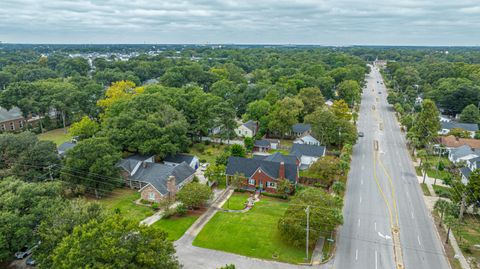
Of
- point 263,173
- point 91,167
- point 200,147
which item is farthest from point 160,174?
point 200,147

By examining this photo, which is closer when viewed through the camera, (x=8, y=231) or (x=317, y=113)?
(x=8, y=231)

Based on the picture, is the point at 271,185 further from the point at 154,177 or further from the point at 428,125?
the point at 428,125

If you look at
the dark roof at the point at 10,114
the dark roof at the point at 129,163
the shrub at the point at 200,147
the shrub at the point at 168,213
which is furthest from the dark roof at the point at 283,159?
the dark roof at the point at 10,114

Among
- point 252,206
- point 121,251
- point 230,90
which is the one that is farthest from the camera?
point 230,90

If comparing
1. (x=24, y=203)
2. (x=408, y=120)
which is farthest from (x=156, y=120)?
(x=408, y=120)

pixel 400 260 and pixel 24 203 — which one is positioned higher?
pixel 24 203

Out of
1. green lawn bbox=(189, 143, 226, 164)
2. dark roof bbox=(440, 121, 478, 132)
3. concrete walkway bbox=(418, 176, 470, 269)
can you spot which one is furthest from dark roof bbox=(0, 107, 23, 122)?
dark roof bbox=(440, 121, 478, 132)

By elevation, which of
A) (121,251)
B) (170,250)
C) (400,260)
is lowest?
(400,260)

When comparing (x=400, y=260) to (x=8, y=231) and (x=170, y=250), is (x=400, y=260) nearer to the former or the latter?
(x=170, y=250)

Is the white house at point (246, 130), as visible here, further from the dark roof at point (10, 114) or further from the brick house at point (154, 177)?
the dark roof at point (10, 114)
